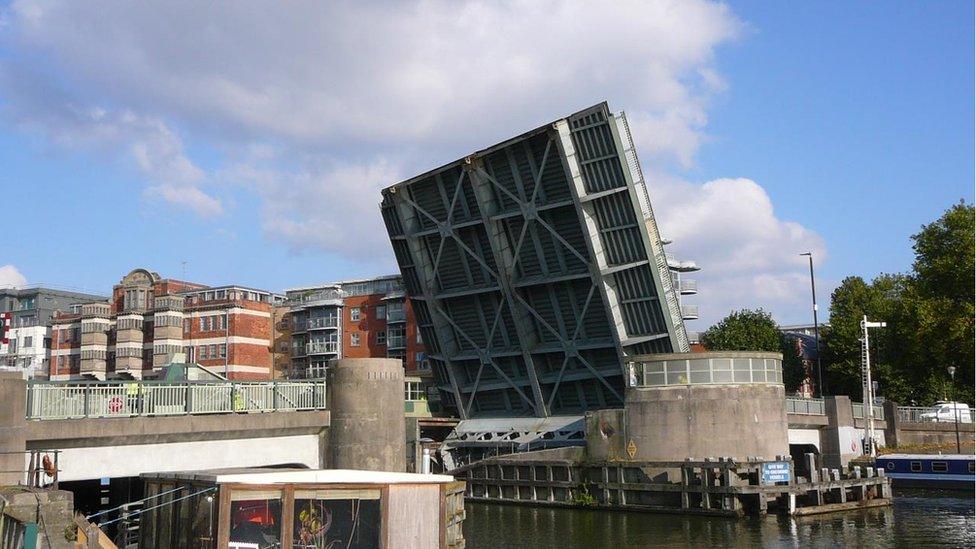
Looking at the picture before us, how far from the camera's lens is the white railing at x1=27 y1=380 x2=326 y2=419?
20.2 m

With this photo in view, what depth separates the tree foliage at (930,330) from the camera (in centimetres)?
5959

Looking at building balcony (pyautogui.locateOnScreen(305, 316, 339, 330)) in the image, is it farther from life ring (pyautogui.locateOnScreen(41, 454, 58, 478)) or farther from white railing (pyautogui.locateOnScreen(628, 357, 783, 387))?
life ring (pyautogui.locateOnScreen(41, 454, 58, 478))

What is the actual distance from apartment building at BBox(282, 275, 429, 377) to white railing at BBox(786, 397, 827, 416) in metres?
31.6

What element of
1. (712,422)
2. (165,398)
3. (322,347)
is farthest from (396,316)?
(165,398)

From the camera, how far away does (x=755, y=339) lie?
81188 millimetres

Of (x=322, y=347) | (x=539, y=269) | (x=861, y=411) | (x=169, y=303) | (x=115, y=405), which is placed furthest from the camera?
(x=169, y=303)

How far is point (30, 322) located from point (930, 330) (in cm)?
9297

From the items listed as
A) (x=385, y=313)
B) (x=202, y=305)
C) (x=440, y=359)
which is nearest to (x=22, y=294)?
(x=202, y=305)

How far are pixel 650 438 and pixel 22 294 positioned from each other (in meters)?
94.4

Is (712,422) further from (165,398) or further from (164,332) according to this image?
(164,332)

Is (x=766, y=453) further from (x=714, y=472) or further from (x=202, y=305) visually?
(x=202, y=305)

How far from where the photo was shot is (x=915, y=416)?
2190 inches

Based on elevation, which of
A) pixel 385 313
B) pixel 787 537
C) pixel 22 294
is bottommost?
pixel 787 537

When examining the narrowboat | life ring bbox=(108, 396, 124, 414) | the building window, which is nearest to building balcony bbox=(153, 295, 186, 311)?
the building window
